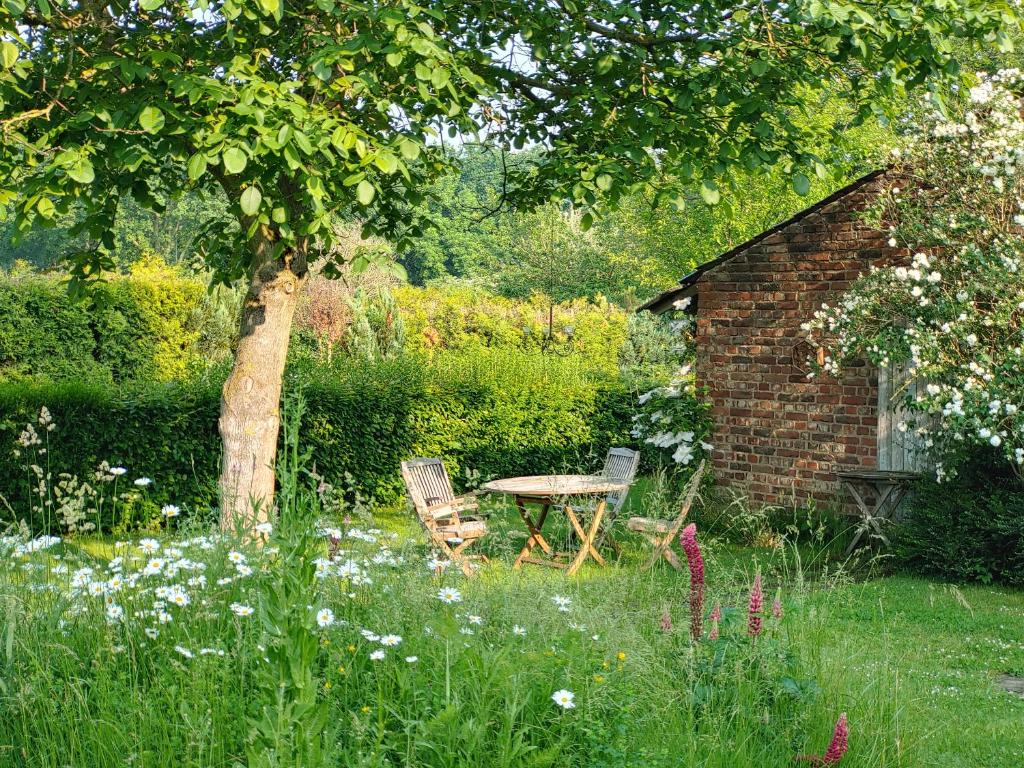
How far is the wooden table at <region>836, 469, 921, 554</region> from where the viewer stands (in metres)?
9.39

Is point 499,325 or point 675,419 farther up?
point 499,325

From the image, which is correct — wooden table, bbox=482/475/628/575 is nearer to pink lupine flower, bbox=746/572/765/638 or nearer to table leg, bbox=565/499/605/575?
table leg, bbox=565/499/605/575

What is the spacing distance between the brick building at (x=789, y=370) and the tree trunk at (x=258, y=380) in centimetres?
506

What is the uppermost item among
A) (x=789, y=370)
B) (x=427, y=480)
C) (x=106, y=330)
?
(x=106, y=330)

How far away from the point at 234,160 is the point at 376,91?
1354mm

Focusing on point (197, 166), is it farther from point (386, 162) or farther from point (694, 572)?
point (694, 572)

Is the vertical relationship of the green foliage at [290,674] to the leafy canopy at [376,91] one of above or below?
below

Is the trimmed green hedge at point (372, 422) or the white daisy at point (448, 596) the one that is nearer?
the white daisy at point (448, 596)

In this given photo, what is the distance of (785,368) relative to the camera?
10.5m

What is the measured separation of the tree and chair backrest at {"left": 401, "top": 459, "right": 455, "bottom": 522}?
1725 mm

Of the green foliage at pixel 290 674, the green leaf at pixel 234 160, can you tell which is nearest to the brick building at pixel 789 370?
the green leaf at pixel 234 160

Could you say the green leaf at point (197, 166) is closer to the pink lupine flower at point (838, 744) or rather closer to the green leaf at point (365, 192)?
the green leaf at point (365, 192)

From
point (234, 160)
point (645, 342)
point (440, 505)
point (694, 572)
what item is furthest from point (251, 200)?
point (645, 342)

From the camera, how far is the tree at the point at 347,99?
5312 millimetres
